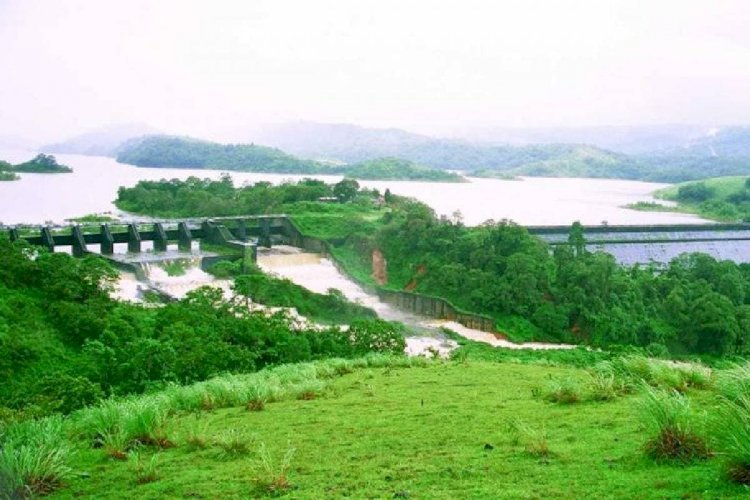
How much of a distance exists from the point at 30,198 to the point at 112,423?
58.5 m

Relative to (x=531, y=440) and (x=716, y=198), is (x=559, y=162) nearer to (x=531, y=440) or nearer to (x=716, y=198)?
(x=716, y=198)

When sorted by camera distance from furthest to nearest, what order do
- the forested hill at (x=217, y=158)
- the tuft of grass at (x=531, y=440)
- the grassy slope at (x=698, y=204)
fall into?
1. the forested hill at (x=217, y=158)
2. the grassy slope at (x=698, y=204)
3. the tuft of grass at (x=531, y=440)

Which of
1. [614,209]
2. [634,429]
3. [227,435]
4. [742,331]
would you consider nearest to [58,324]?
[227,435]

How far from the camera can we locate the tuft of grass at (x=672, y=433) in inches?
180

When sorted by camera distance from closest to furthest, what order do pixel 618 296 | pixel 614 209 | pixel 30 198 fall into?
pixel 618 296
pixel 30 198
pixel 614 209

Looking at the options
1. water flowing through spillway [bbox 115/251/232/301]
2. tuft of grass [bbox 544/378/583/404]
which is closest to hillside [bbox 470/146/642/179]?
water flowing through spillway [bbox 115/251/232/301]

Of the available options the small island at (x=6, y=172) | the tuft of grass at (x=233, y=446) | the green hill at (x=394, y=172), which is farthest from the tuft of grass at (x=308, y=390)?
the green hill at (x=394, y=172)

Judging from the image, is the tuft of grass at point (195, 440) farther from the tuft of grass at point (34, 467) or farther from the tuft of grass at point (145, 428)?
the tuft of grass at point (34, 467)

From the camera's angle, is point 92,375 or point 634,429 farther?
point 92,375

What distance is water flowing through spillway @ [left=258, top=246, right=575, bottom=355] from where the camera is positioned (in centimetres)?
2627

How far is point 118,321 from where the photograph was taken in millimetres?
16828

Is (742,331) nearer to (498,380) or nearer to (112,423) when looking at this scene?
(498,380)

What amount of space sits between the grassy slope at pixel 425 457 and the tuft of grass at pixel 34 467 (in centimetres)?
16

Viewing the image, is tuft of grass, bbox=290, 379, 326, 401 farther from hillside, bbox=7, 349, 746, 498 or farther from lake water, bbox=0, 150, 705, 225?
lake water, bbox=0, 150, 705, 225
